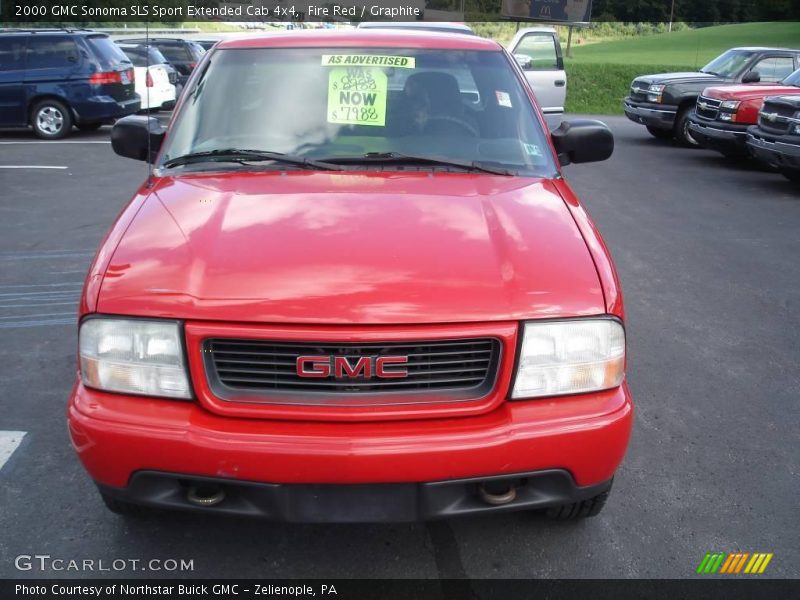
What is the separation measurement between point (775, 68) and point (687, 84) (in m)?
1.70

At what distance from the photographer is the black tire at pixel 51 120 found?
14.0m

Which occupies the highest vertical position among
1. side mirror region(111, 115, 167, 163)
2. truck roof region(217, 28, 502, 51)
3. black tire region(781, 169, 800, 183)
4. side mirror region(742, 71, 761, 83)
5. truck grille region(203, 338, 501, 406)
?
truck roof region(217, 28, 502, 51)

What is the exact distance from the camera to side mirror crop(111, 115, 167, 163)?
3928mm

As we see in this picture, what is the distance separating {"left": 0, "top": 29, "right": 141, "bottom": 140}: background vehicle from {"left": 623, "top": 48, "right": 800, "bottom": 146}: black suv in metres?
9.68

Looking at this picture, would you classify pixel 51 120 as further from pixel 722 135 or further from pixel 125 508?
pixel 125 508

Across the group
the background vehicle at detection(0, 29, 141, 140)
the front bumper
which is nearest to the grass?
the background vehicle at detection(0, 29, 141, 140)

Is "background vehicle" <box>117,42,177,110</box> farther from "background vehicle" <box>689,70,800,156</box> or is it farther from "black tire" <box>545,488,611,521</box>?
"black tire" <box>545,488,611,521</box>

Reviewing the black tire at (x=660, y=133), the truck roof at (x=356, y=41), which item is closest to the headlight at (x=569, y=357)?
the truck roof at (x=356, y=41)

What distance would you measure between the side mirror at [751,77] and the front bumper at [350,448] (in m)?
13.3

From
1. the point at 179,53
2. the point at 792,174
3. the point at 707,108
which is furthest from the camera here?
the point at 179,53

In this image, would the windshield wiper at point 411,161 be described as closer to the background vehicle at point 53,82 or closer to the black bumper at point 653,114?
the background vehicle at point 53,82

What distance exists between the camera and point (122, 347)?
249 centimetres

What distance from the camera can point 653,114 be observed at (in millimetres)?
14688

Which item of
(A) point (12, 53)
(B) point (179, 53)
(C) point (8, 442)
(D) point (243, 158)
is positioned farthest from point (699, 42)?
(C) point (8, 442)
